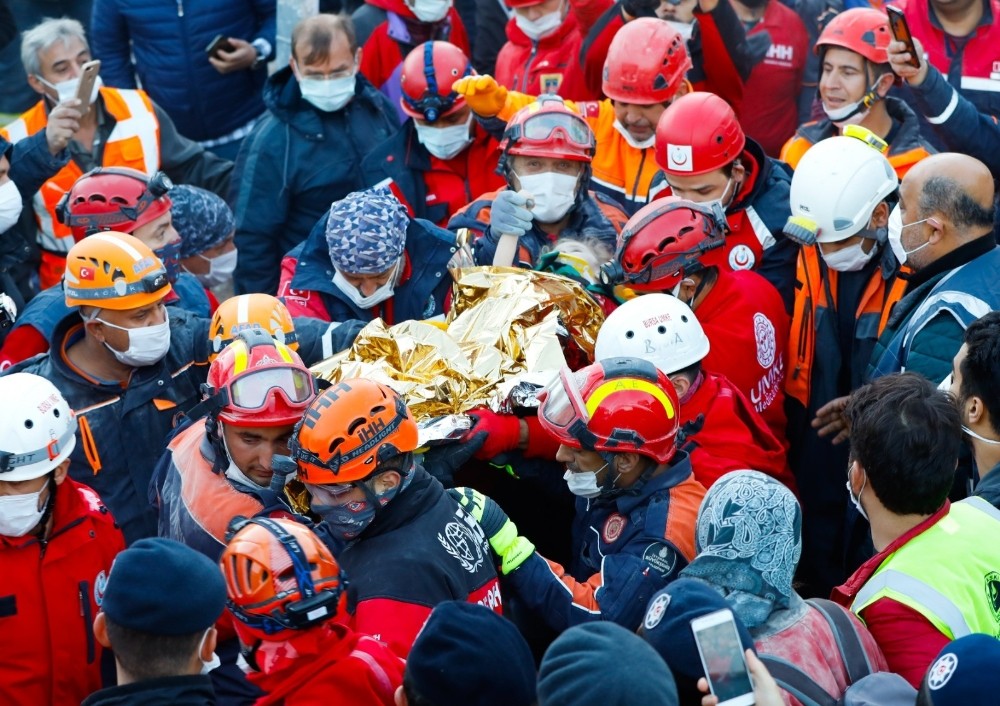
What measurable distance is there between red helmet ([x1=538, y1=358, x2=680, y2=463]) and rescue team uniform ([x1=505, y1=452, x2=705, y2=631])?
14cm

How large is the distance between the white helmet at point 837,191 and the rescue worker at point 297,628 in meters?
2.93

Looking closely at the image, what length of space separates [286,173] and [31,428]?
3515 mm

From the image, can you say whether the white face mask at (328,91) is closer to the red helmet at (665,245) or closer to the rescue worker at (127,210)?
the rescue worker at (127,210)

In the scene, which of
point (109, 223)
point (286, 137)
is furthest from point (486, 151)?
point (109, 223)

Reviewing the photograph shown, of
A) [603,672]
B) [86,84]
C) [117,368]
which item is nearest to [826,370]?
[117,368]

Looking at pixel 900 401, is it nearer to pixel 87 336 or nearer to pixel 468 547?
pixel 468 547

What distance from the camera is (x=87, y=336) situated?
17.5 ft

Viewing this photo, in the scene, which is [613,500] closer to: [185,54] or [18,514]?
[18,514]

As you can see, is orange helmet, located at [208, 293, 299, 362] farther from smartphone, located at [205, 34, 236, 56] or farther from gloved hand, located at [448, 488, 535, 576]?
smartphone, located at [205, 34, 236, 56]

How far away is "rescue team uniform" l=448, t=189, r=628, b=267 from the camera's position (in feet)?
19.9

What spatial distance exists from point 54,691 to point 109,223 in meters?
2.55

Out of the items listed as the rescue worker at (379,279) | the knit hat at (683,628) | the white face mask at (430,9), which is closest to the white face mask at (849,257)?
the rescue worker at (379,279)

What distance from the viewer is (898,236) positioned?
5.35m

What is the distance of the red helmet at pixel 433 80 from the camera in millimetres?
6969
